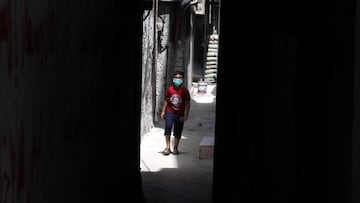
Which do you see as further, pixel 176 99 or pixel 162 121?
pixel 162 121

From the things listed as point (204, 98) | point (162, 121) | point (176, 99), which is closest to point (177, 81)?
point (176, 99)

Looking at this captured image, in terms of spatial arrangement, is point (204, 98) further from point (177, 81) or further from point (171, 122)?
point (177, 81)

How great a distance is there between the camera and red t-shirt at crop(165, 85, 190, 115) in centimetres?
1104

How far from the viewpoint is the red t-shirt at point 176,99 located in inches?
435

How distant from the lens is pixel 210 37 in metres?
27.8

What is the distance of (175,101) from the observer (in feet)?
36.4
